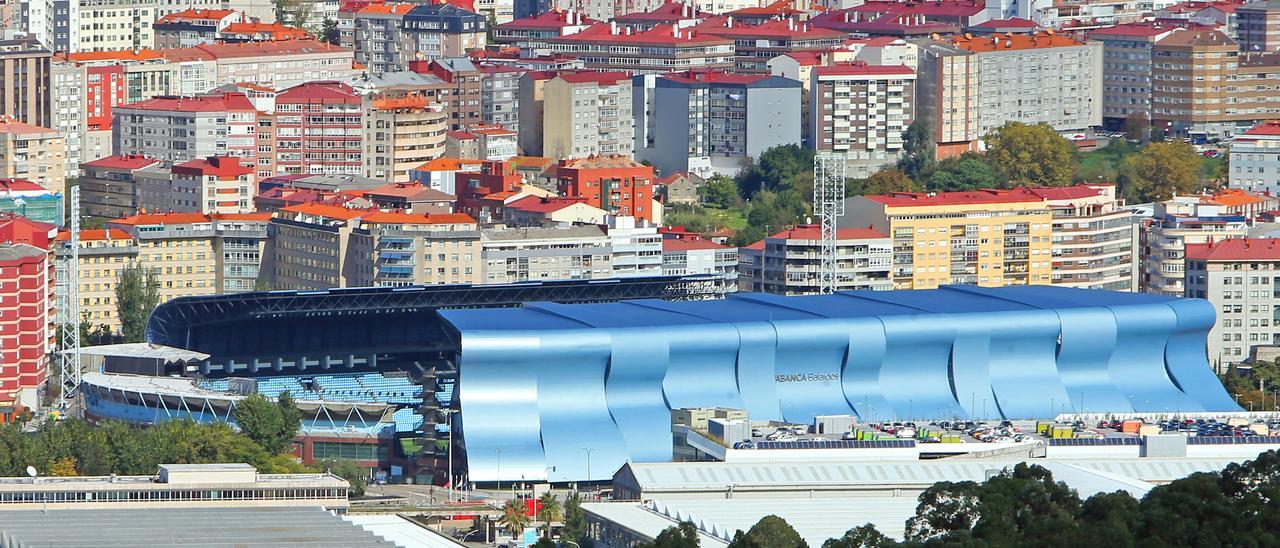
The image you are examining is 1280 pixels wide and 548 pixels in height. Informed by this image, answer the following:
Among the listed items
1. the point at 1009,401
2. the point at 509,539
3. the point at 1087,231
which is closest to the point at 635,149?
the point at 1087,231

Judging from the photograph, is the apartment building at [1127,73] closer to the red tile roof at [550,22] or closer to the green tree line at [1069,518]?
the red tile roof at [550,22]

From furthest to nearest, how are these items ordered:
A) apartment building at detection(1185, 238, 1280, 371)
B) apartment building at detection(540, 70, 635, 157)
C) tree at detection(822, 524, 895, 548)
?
apartment building at detection(540, 70, 635, 157)
apartment building at detection(1185, 238, 1280, 371)
tree at detection(822, 524, 895, 548)

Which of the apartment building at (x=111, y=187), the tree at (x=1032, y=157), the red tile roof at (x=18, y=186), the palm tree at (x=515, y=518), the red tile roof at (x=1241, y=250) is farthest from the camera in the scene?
the tree at (x=1032, y=157)

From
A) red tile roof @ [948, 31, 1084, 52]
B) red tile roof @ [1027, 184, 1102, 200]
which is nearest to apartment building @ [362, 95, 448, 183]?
red tile roof @ [948, 31, 1084, 52]

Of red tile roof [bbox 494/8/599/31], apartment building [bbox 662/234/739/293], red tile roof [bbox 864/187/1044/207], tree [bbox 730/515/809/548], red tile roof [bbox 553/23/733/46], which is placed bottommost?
tree [bbox 730/515/809/548]

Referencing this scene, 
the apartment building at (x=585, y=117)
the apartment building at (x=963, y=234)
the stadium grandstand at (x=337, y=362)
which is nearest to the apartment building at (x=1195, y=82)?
the apartment building at (x=585, y=117)

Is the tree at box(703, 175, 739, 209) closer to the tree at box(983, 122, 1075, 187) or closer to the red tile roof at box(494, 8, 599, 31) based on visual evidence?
the tree at box(983, 122, 1075, 187)
